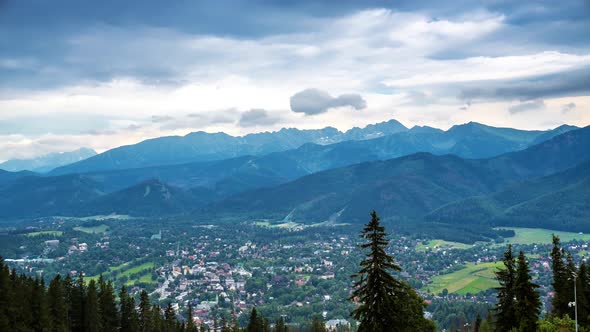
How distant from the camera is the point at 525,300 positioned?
148ft

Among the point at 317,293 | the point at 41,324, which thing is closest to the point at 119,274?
the point at 317,293

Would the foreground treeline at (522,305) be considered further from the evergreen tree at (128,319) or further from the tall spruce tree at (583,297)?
the evergreen tree at (128,319)

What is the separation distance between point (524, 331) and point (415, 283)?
4852 inches

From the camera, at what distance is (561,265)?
190ft

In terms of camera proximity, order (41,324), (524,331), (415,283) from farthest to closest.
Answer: (415,283) → (41,324) → (524,331)

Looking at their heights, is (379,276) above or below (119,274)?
above

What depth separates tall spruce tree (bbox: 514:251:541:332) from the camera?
4494 cm

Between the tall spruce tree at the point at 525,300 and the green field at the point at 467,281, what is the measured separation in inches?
4369

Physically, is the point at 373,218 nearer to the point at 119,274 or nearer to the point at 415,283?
the point at 415,283

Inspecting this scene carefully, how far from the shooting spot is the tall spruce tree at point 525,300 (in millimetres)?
44938

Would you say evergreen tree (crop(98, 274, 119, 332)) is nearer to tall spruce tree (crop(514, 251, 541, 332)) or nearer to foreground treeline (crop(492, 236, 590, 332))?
foreground treeline (crop(492, 236, 590, 332))

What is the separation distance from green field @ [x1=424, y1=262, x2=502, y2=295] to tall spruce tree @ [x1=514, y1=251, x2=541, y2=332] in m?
111

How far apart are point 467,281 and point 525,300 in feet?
416

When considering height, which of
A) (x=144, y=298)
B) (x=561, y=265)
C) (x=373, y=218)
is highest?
(x=373, y=218)
